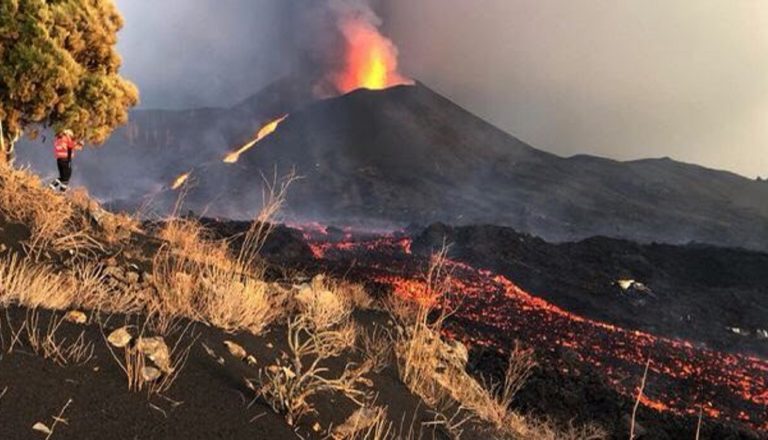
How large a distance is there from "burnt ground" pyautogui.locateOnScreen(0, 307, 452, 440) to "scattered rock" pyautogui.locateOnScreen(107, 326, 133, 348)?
0.06m

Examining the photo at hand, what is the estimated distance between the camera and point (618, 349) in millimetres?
23406

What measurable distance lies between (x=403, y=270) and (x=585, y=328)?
9.77 m

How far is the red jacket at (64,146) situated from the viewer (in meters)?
13.0

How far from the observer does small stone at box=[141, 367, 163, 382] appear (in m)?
3.42

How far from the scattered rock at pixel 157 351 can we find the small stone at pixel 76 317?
677 mm

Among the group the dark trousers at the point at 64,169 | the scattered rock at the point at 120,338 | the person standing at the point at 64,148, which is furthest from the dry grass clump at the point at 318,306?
the dark trousers at the point at 64,169

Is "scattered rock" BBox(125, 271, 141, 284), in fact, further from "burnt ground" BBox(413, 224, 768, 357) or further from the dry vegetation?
"burnt ground" BBox(413, 224, 768, 357)

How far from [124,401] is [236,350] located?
1.39 metres

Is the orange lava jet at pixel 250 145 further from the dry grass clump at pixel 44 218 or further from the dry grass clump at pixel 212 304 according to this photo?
the dry grass clump at pixel 212 304

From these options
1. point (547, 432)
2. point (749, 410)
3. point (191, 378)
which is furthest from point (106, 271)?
point (749, 410)

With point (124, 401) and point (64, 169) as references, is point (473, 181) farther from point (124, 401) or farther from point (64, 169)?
point (124, 401)

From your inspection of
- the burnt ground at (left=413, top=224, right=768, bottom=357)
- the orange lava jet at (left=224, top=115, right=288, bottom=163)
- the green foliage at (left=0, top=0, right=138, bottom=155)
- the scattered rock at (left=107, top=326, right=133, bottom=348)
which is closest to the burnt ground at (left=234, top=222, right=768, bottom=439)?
the burnt ground at (left=413, top=224, right=768, bottom=357)

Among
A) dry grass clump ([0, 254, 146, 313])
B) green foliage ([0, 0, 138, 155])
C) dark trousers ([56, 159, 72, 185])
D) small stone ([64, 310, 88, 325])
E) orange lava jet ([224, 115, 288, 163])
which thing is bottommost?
small stone ([64, 310, 88, 325])

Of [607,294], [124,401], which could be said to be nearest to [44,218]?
[124,401]
